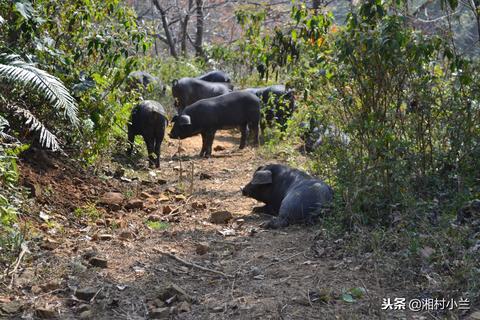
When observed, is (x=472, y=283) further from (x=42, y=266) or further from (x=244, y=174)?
(x=244, y=174)

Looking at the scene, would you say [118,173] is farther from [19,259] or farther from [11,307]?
[11,307]

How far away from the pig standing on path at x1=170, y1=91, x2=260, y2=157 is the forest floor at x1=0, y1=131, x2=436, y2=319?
3.74m

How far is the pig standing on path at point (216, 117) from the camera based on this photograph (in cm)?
1309

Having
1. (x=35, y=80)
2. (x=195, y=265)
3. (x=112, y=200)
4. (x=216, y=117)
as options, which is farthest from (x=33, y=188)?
(x=216, y=117)

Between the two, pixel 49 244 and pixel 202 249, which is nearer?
pixel 49 244

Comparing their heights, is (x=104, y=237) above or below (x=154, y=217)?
above

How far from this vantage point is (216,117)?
1329 cm

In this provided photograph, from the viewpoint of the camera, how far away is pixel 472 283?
191 inches

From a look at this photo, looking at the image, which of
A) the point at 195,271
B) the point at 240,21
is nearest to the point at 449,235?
the point at 195,271

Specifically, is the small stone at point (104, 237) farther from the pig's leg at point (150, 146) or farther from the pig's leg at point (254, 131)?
the pig's leg at point (254, 131)

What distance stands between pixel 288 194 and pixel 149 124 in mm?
3896

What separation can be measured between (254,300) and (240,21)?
18.5 ft

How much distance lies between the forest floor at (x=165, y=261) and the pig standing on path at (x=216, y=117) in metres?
3.74

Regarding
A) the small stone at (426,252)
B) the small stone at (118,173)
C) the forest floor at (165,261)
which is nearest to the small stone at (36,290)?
the forest floor at (165,261)
